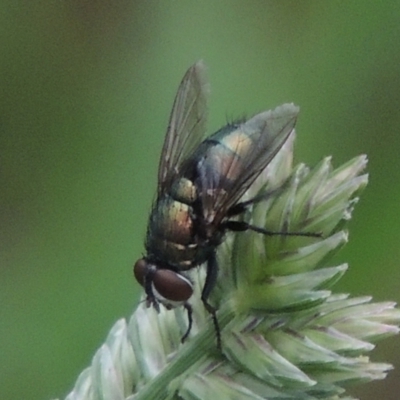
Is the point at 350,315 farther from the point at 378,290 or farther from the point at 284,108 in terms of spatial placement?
the point at 378,290

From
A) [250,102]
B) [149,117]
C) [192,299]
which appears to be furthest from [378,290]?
[192,299]

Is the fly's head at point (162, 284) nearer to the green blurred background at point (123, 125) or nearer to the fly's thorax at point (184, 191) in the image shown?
the fly's thorax at point (184, 191)

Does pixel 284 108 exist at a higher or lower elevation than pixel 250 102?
lower

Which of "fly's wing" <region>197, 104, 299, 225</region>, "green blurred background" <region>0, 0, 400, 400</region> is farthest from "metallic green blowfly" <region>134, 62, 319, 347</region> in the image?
"green blurred background" <region>0, 0, 400, 400</region>

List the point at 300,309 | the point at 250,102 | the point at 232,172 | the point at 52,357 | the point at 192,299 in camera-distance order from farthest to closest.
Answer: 1. the point at 250,102
2. the point at 52,357
3. the point at 232,172
4. the point at 192,299
5. the point at 300,309

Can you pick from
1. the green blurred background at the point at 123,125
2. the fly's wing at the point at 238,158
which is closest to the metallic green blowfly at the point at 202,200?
the fly's wing at the point at 238,158

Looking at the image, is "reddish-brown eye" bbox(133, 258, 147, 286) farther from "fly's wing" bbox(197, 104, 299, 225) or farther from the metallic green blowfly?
"fly's wing" bbox(197, 104, 299, 225)
